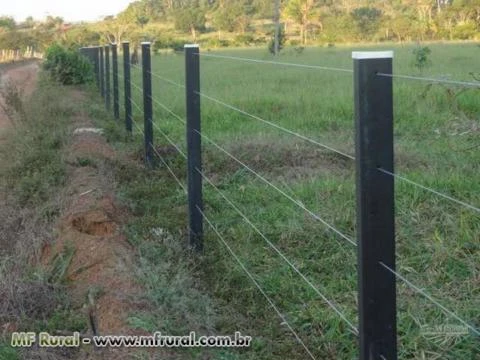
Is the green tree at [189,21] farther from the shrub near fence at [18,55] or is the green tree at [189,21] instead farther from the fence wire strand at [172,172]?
the fence wire strand at [172,172]

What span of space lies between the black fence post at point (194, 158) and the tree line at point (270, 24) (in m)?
31.7

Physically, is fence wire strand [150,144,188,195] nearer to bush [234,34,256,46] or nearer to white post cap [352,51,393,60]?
white post cap [352,51,393,60]

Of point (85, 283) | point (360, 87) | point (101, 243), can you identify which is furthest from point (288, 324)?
point (360, 87)

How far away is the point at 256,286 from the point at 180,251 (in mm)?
824

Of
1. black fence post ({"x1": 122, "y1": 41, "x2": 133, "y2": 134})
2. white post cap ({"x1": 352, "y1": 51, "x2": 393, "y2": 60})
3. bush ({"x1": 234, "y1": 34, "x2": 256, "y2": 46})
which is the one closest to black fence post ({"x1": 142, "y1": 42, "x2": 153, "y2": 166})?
black fence post ({"x1": 122, "y1": 41, "x2": 133, "y2": 134})

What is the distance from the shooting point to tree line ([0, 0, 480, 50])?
5530cm

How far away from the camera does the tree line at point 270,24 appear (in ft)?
181

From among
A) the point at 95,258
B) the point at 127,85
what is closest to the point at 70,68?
the point at 127,85

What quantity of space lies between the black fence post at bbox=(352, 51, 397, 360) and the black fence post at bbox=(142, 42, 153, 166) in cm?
579

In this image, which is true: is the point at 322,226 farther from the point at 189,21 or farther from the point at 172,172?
the point at 189,21

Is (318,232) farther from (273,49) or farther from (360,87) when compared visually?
(273,49)

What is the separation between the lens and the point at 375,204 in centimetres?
233

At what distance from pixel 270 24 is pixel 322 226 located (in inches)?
3367

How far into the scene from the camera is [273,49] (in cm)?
4062
